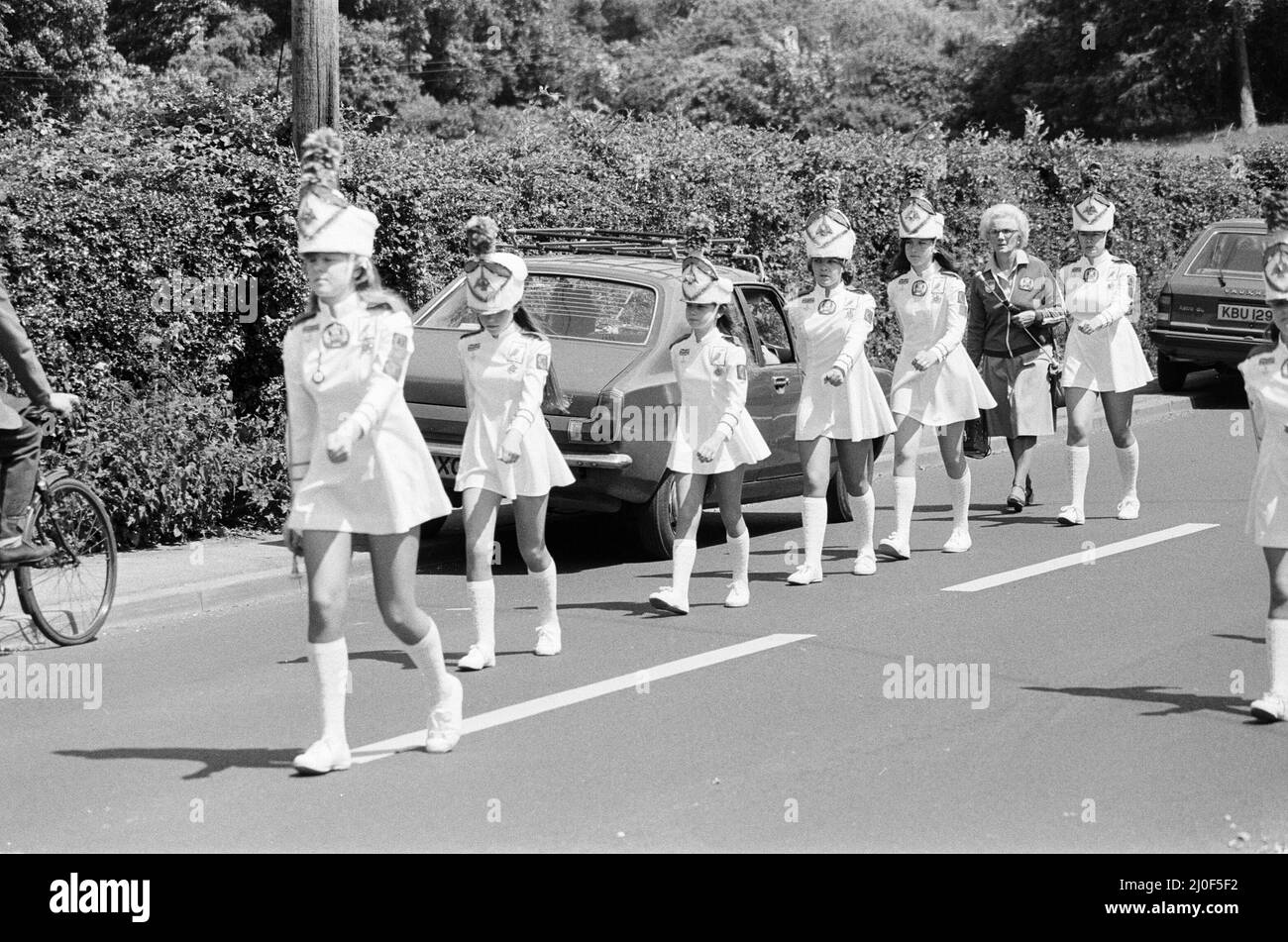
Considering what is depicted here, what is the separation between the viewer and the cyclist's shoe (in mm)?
8188

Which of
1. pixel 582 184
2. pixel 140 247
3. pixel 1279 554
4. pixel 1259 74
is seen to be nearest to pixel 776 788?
pixel 1279 554

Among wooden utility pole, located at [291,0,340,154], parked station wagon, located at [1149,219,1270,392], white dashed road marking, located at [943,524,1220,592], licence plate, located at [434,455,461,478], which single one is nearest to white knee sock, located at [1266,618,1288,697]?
white dashed road marking, located at [943,524,1220,592]

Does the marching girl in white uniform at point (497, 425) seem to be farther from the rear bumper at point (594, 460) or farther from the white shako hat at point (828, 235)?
the white shako hat at point (828, 235)

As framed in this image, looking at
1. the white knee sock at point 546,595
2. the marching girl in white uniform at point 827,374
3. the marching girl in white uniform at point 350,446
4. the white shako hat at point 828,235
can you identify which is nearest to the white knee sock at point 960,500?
the marching girl in white uniform at point 827,374

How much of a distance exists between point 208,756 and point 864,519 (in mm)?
4953

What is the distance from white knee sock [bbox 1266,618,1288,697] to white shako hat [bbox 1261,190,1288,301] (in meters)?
1.30

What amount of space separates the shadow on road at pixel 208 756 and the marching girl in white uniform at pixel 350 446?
0.87 ft

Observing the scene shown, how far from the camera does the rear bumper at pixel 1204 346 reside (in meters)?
18.6

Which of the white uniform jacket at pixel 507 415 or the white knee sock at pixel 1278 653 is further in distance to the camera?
the white uniform jacket at pixel 507 415

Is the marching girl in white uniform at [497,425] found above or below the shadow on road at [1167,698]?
above

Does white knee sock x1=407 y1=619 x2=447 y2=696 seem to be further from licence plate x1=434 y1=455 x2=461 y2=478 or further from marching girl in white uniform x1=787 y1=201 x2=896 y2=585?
marching girl in white uniform x1=787 y1=201 x2=896 y2=585

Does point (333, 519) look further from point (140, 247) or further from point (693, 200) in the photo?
point (693, 200)

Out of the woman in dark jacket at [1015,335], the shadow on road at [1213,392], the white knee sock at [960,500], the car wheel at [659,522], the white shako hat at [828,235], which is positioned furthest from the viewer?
the shadow on road at [1213,392]

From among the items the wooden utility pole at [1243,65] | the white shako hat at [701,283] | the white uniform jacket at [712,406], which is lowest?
the white uniform jacket at [712,406]
